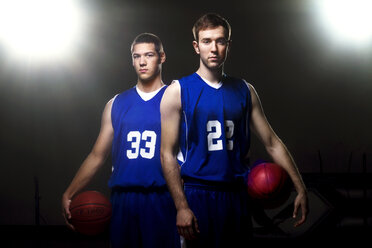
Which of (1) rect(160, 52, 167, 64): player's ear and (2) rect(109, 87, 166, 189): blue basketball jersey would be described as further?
(1) rect(160, 52, 167, 64): player's ear

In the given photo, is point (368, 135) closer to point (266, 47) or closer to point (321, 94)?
point (321, 94)

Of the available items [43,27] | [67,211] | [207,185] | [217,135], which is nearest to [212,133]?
[217,135]

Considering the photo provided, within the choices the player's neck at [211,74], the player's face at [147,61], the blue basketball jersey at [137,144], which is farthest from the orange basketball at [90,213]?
the player's neck at [211,74]

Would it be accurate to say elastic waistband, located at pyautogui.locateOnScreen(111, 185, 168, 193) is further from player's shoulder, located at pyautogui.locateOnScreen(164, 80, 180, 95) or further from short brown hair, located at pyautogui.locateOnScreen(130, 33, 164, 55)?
short brown hair, located at pyautogui.locateOnScreen(130, 33, 164, 55)

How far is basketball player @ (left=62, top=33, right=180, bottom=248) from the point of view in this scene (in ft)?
8.17

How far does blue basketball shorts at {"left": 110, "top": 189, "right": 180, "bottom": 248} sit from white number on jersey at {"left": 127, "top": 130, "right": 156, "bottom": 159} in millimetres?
207

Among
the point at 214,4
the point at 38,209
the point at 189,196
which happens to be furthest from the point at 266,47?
the point at 38,209

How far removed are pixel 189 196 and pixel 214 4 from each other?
1.50 m

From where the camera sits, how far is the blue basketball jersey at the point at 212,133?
221 centimetres

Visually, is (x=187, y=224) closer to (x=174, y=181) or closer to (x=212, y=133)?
(x=174, y=181)

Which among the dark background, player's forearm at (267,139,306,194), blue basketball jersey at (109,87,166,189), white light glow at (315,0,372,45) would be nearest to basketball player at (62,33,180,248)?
blue basketball jersey at (109,87,166,189)

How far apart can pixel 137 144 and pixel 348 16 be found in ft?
5.58

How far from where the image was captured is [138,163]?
257 cm

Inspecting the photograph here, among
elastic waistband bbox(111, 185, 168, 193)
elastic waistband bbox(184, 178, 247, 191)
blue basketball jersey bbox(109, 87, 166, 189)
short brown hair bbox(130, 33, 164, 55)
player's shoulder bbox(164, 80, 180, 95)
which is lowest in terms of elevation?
elastic waistband bbox(111, 185, 168, 193)
